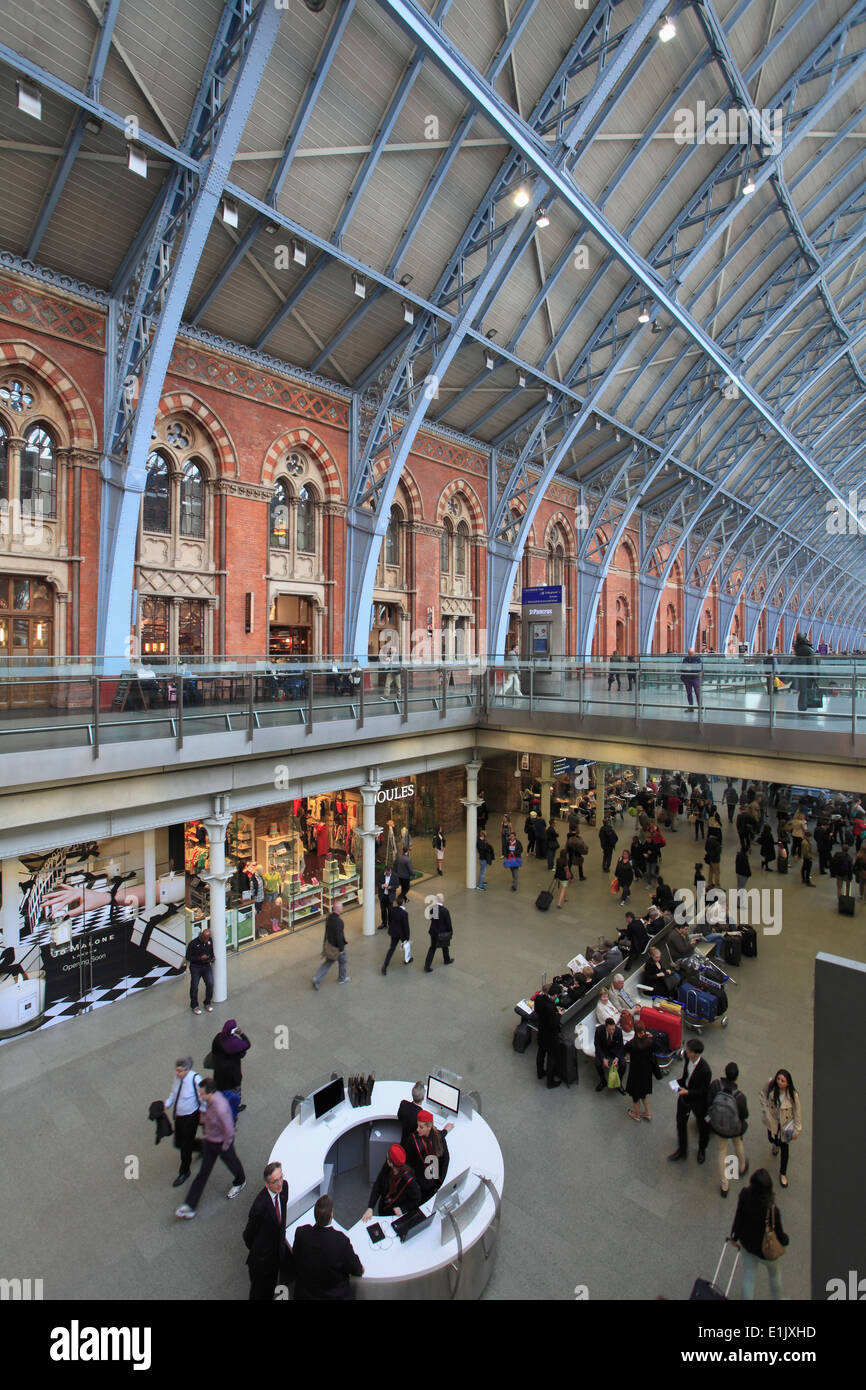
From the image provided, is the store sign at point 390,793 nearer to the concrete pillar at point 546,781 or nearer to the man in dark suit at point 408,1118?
the concrete pillar at point 546,781

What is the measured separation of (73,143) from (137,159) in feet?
3.45

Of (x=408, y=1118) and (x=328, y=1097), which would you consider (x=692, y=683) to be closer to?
(x=408, y=1118)

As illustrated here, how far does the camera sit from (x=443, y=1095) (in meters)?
6.08

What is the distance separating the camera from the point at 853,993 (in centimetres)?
274

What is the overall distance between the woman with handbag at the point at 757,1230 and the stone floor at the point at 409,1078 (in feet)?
1.54

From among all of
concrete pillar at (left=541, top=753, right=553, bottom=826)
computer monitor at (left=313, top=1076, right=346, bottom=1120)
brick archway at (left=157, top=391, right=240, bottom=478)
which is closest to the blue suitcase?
computer monitor at (left=313, top=1076, right=346, bottom=1120)

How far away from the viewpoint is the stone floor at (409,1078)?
5191mm

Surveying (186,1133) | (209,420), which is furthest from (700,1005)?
(209,420)

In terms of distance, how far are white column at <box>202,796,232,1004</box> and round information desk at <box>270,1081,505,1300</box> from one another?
382 centimetres

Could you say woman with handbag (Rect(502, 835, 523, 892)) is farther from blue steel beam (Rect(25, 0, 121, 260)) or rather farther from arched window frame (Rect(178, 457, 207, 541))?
blue steel beam (Rect(25, 0, 121, 260))

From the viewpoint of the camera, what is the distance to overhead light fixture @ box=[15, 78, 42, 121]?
8.38 meters

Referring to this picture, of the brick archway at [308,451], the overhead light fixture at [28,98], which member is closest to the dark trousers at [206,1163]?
the overhead light fixture at [28,98]
